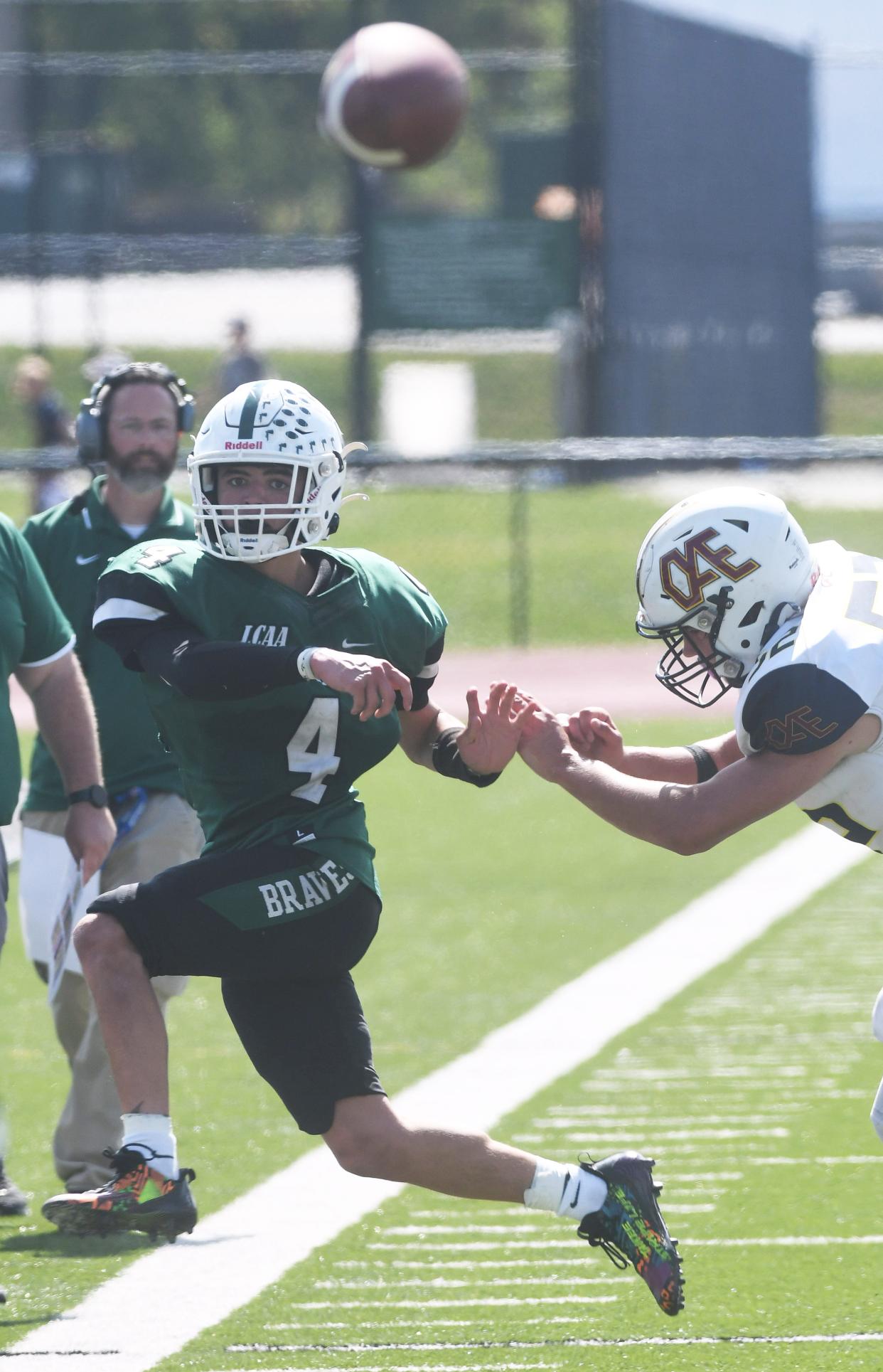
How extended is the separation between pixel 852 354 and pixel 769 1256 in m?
22.2

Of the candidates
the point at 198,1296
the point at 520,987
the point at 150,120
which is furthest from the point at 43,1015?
the point at 150,120

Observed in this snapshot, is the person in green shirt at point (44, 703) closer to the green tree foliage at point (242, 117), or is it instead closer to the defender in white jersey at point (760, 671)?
the defender in white jersey at point (760, 671)

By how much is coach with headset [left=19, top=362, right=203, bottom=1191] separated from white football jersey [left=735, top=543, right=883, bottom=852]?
196 cm

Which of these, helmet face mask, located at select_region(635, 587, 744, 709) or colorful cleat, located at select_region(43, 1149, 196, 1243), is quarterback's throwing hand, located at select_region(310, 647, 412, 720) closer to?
helmet face mask, located at select_region(635, 587, 744, 709)

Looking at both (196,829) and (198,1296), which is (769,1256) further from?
(196,829)

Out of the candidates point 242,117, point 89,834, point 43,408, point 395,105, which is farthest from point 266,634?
point 242,117

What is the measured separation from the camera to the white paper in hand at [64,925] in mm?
5266

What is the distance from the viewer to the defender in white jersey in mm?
3793

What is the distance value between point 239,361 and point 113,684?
46.0ft

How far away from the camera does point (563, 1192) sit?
4047 mm

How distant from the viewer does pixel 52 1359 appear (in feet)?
13.4

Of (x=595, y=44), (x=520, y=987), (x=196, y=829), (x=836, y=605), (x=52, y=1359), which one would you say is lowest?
(x=520, y=987)

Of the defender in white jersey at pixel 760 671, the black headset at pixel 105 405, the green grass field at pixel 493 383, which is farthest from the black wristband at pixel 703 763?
the green grass field at pixel 493 383

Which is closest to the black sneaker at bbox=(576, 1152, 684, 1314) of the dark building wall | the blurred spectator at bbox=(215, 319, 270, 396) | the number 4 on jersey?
the number 4 on jersey
